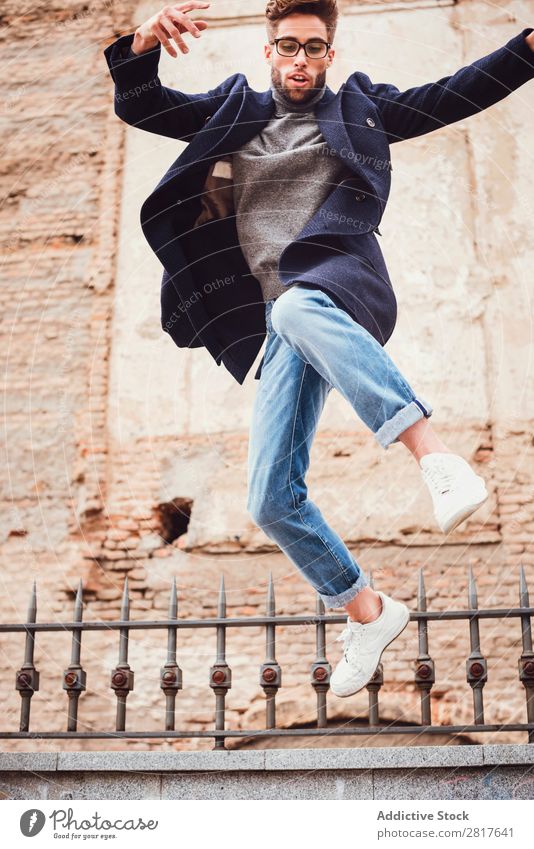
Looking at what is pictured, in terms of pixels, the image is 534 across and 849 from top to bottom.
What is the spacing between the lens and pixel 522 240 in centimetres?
679

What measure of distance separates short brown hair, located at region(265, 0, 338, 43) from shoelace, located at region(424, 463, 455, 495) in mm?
1550

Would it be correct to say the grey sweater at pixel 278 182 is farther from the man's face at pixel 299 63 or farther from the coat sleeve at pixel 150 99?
the coat sleeve at pixel 150 99

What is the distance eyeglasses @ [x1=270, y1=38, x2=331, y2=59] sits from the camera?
357 cm

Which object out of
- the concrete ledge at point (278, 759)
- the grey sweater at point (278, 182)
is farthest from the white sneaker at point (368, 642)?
the grey sweater at point (278, 182)

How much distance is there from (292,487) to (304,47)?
4.76 feet

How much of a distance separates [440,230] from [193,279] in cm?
356

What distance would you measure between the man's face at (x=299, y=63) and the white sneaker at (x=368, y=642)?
66.7 inches

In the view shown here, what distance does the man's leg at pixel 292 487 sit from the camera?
11.1 ft

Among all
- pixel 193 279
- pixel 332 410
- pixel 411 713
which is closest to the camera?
pixel 193 279

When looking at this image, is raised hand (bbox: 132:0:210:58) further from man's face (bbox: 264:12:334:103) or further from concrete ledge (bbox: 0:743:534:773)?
concrete ledge (bbox: 0:743:534:773)

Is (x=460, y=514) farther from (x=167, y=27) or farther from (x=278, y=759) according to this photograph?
(x=167, y=27)

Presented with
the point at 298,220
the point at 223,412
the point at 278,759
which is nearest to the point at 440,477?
the point at 298,220
